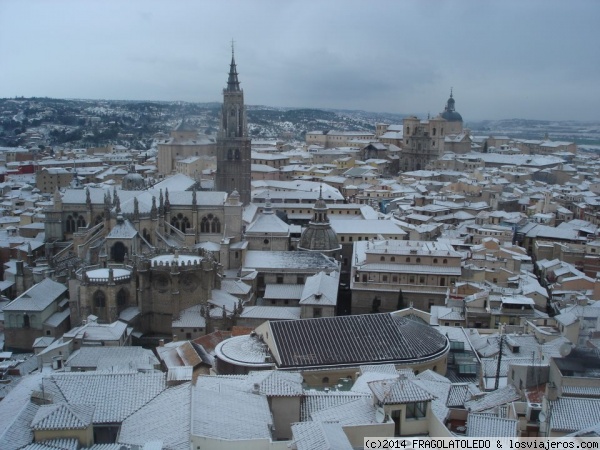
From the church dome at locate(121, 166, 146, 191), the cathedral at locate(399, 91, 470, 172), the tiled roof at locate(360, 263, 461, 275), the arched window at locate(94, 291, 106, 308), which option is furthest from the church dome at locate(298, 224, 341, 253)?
the cathedral at locate(399, 91, 470, 172)

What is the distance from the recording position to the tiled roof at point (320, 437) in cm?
1673

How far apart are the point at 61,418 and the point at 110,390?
3.36m

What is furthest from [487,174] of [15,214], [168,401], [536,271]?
[168,401]

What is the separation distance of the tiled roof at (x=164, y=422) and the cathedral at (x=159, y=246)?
15217 millimetres

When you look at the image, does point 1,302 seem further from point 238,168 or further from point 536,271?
point 536,271

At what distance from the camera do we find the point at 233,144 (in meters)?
59.8

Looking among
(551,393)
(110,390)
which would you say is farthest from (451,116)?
(110,390)

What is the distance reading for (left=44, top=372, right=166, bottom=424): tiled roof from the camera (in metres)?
21.0

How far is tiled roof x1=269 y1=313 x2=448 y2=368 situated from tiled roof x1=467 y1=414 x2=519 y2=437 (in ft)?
24.4

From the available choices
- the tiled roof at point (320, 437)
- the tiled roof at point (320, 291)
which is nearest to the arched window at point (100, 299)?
the tiled roof at point (320, 291)

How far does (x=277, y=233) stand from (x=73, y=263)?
51.7ft

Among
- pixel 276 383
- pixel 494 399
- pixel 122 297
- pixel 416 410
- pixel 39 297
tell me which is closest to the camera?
pixel 416 410

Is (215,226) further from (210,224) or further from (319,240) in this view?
(319,240)

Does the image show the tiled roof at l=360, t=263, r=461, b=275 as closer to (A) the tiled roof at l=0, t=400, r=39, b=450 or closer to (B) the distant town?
(B) the distant town
